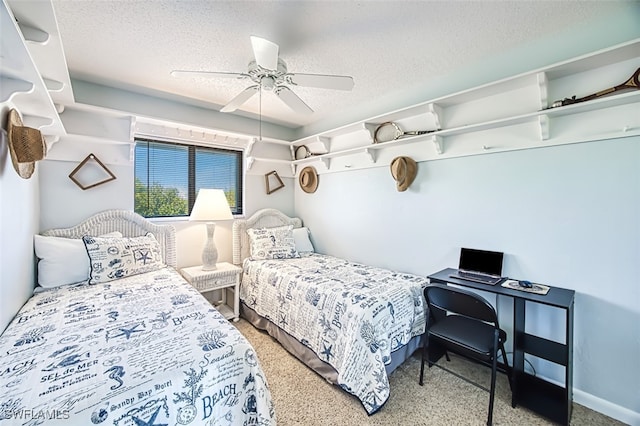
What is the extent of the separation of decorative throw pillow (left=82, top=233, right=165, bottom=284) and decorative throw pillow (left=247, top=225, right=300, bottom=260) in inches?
37.6

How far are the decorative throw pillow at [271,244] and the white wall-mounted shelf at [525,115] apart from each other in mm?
1372

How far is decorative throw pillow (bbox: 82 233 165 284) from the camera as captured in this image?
2.17 meters

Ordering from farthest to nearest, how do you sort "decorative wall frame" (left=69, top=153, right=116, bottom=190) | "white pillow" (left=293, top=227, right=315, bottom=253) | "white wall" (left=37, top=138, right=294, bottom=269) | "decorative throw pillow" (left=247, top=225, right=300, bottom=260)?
"white pillow" (left=293, top=227, right=315, bottom=253), "decorative throw pillow" (left=247, top=225, right=300, bottom=260), "decorative wall frame" (left=69, top=153, right=116, bottom=190), "white wall" (left=37, top=138, right=294, bottom=269)

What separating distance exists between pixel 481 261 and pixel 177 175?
10.3 ft

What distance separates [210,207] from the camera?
2.75 metres

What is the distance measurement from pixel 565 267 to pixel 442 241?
84 cm

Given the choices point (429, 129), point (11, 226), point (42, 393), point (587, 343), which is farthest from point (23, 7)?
point (587, 343)

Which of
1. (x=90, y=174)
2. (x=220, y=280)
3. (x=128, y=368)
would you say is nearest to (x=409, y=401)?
(x=128, y=368)

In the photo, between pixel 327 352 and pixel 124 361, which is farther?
pixel 327 352

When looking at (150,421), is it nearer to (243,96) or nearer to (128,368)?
(128,368)

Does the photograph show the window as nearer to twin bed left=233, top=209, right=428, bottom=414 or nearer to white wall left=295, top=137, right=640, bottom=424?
twin bed left=233, top=209, right=428, bottom=414

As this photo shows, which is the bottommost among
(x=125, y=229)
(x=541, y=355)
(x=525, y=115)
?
(x=541, y=355)

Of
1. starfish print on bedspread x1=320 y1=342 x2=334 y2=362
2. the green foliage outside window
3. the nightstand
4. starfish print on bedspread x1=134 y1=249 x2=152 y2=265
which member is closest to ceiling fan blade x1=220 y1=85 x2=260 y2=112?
the green foliage outside window

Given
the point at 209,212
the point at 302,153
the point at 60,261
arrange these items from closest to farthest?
the point at 60,261, the point at 209,212, the point at 302,153
